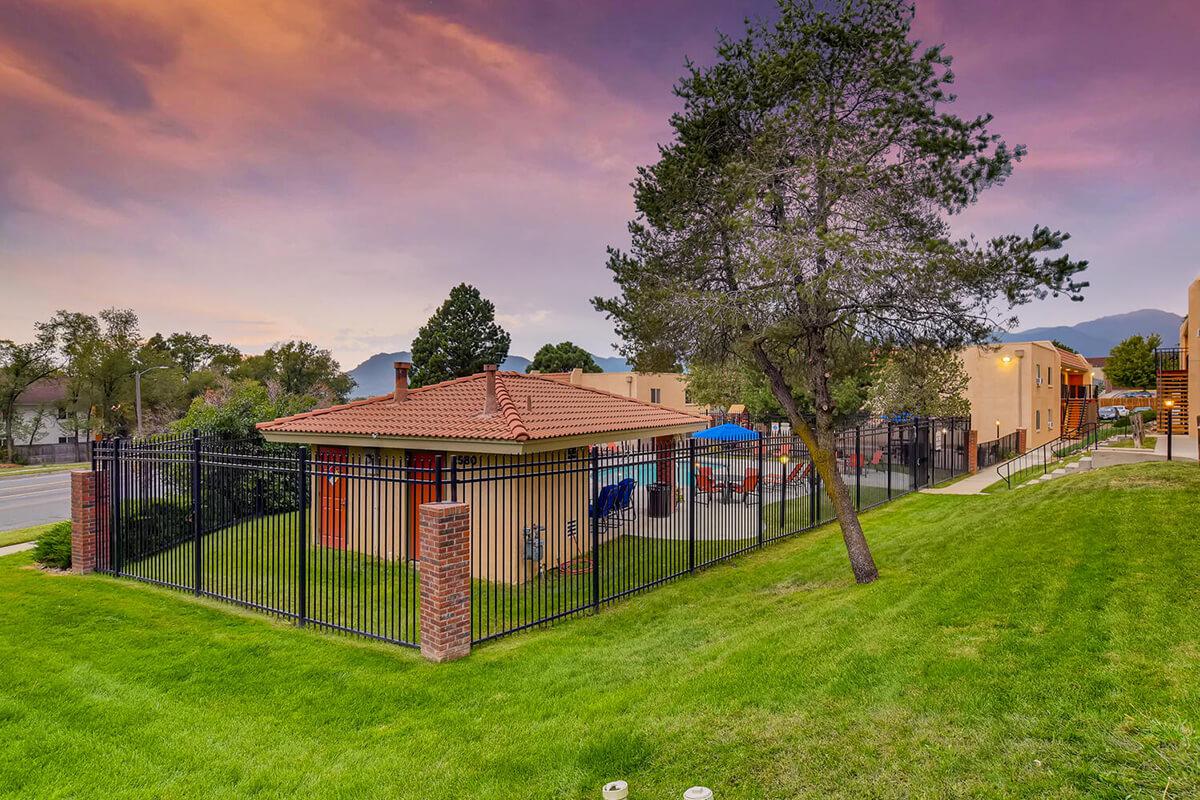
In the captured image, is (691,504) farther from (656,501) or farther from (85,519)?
(85,519)

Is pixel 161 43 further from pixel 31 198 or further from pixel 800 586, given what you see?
pixel 800 586

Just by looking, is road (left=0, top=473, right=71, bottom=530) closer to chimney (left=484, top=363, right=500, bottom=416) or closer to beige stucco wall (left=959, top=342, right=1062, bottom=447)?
chimney (left=484, top=363, right=500, bottom=416)

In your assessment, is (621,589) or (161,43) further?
(161,43)

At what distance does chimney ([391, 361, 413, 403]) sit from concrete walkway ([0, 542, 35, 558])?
7.70 meters

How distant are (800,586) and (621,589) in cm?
271

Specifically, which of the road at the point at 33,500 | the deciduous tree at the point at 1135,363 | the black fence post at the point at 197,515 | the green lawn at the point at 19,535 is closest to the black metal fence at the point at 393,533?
the black fence post at the point at 197,515

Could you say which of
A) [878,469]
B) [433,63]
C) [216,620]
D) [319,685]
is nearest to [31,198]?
[433,63]

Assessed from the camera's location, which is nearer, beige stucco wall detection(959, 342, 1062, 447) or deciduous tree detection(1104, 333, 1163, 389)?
beige stucco wall detection(959, 342, 1062, 447)

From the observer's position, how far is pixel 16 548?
1225 cm

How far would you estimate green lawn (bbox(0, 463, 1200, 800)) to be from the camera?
3.57m

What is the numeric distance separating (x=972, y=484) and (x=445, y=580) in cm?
1794

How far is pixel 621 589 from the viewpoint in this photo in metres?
9.14

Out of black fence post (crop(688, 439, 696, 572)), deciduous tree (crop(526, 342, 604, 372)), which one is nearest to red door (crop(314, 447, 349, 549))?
black fence post (crop(688, 439, 696, 572))

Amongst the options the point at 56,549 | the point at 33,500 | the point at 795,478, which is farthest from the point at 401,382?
the point at 33,500
